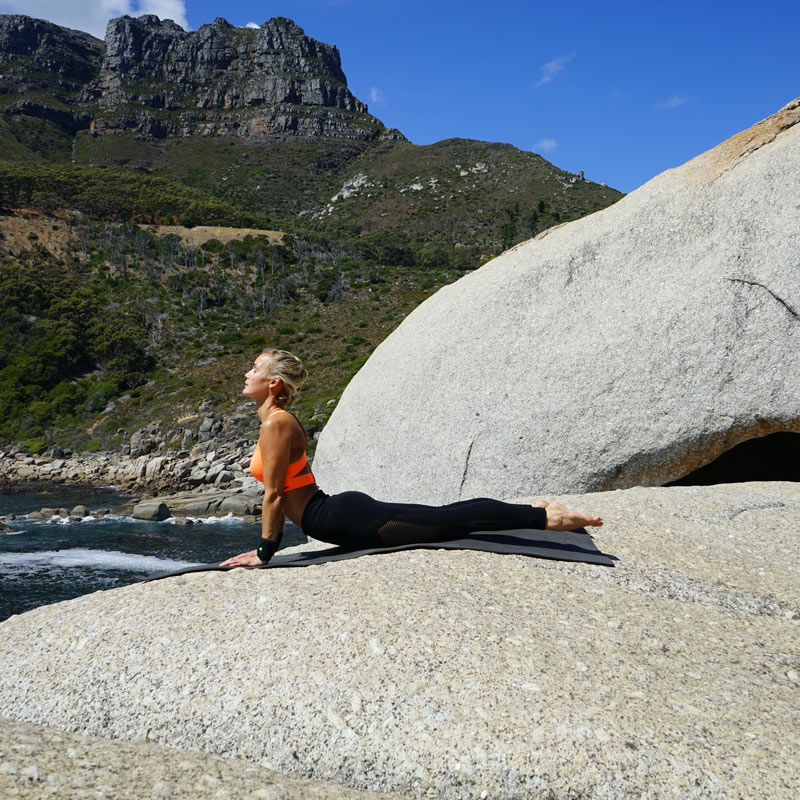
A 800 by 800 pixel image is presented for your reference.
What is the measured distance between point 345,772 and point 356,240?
247 ft

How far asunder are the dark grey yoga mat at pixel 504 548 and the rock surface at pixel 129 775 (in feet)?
5.02

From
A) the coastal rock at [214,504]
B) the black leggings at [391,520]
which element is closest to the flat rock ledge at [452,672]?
the black leggings at [391,520]

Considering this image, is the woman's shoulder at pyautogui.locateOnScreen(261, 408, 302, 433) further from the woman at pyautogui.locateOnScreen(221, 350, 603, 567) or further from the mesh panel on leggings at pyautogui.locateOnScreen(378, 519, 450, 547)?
the mesh panel on leggings at pyautogui.locateOnScreen(378, 519, 450, 547)

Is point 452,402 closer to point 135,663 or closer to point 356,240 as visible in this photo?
point 135,663

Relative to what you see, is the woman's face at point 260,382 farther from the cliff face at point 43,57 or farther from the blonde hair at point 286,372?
→ the cliff face at point 43,57

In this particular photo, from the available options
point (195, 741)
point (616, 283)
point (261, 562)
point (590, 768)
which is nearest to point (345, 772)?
point (195, 741)

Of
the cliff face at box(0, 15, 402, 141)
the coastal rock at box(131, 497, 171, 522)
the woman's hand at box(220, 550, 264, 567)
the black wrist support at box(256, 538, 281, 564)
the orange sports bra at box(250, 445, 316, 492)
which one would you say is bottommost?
the coastal rock at box(131, 497, 171, 522)

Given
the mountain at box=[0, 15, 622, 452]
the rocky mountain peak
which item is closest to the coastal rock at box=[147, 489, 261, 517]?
the mountain at box=[0, 15, 622, 452]

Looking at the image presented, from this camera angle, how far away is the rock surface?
2.77 meters

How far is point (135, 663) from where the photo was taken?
3922 millimetres

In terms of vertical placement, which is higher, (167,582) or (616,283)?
(616,283)

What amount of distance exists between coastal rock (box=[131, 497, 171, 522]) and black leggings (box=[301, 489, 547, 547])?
22557 mm

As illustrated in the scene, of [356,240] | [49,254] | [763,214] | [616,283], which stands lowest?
[616,283]

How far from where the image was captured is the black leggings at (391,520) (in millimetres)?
4742
